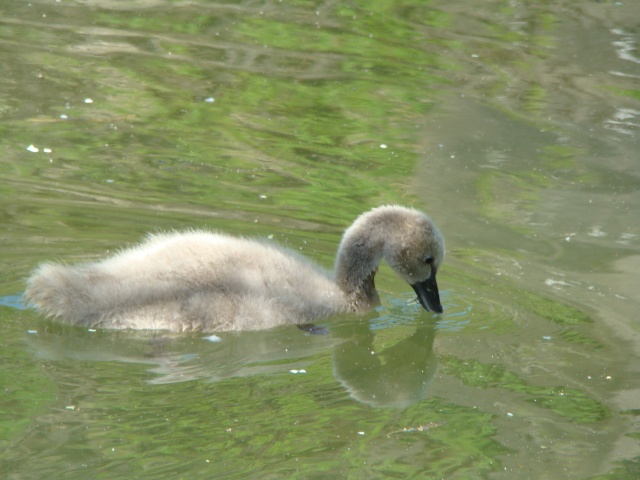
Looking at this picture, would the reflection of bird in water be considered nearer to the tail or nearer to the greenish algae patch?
the greenish algae patch

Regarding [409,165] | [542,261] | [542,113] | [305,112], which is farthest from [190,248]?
[542,113]

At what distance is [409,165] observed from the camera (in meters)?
7.99

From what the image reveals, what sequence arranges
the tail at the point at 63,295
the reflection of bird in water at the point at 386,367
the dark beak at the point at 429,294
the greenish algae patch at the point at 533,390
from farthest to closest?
the dark beak at the point at 429,294 → the tail at the point at 63,295 → the reflection of bird in water at the point at 386,367 → the greenish algae patch at the point at 533,390

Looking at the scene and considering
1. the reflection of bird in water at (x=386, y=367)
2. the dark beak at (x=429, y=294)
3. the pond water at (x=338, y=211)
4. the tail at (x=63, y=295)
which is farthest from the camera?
the dark beak at (x=429, y=294)

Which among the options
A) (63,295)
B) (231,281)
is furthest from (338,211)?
(63,295)

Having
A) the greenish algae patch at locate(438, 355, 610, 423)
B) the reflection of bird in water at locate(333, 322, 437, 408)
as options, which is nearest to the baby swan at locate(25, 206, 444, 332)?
the reflection of bird in water at locate(333, 322, 437, 408)

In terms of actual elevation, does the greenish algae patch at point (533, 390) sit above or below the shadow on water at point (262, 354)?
above

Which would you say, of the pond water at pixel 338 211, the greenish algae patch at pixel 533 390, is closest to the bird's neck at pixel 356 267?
the pond water at pixel 338 211

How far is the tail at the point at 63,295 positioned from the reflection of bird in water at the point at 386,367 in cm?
115

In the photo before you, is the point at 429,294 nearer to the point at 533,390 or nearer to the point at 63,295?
the point at 533,390

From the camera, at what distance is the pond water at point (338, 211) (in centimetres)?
437

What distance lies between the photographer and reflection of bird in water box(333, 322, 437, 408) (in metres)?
4.91

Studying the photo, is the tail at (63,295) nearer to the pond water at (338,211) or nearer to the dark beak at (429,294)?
the pond water at (338,211)

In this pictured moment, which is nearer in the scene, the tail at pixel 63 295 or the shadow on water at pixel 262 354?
the shadow on water at pixel 262 354
